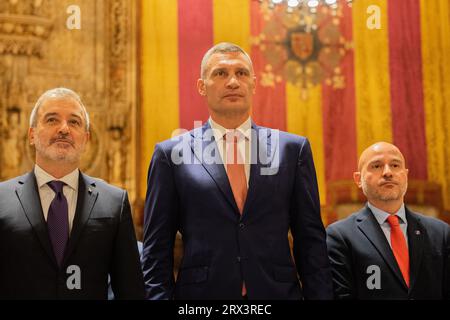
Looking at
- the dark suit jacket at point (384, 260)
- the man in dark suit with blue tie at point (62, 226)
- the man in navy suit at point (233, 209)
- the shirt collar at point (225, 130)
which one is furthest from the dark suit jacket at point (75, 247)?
the dark suit jacket at point (384, 260)

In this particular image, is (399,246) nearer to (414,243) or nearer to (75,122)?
(414,243)

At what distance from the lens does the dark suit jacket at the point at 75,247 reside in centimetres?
211

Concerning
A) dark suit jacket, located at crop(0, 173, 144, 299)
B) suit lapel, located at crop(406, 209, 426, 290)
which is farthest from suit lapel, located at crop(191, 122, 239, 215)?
suit lapel, located at crop(406, 209, 426, 290)

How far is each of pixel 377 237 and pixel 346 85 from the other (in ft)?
11.2

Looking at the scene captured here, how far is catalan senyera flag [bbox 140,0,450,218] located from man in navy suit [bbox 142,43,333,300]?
319 centimetres

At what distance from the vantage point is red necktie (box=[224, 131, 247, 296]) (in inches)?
92.1

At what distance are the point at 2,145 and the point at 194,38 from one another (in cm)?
196

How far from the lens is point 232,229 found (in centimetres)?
226

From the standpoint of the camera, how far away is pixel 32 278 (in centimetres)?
211

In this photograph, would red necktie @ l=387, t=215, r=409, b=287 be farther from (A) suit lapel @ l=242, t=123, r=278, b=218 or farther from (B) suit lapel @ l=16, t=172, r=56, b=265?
(B) suit lapel @ l=16, t=172, r=56, b=265

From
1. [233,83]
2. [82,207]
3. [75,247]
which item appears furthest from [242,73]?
[75,247]
